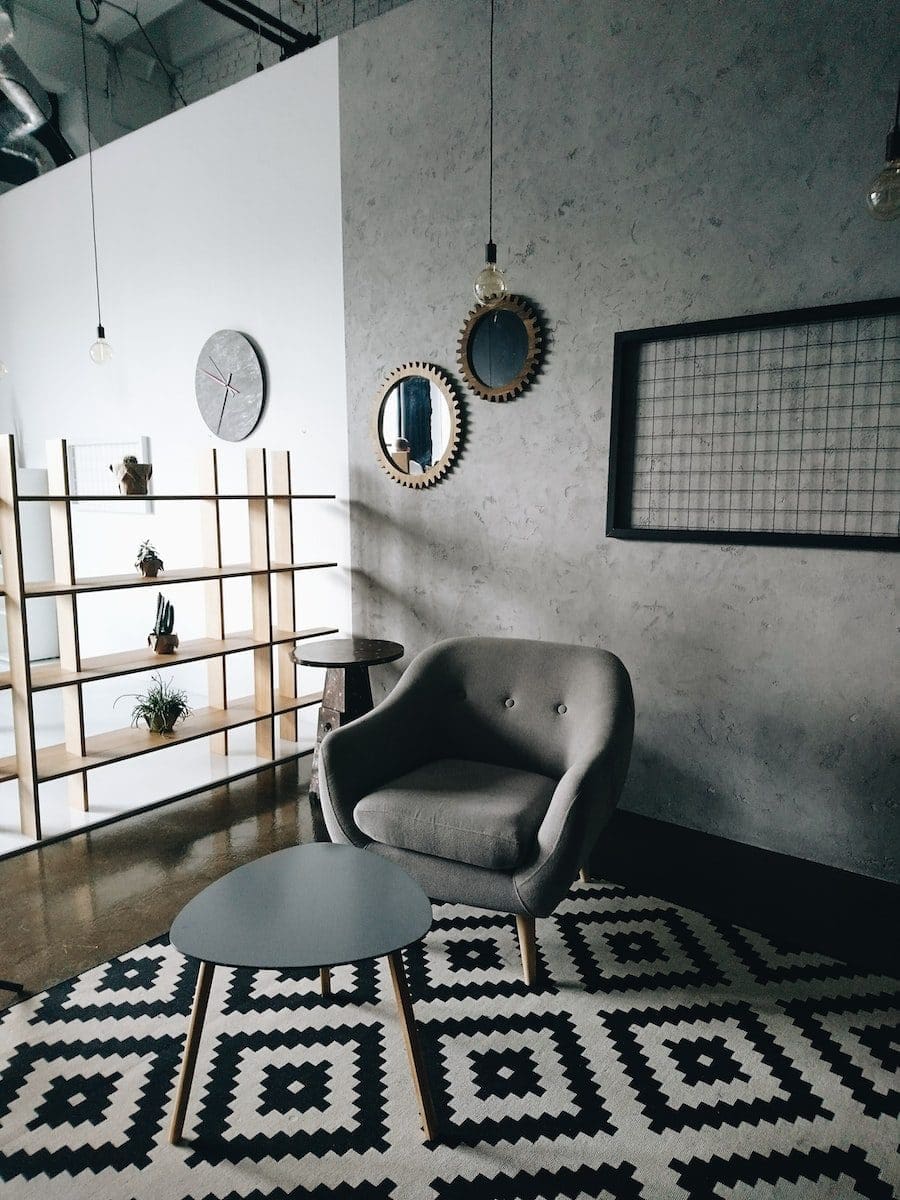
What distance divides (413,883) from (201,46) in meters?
6.01

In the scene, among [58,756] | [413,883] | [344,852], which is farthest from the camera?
[58,756]

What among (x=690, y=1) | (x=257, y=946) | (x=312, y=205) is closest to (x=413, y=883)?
(x=257, y=946)

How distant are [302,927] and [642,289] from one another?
2.48 metres

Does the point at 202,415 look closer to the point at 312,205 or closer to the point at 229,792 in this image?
the point at 312,205

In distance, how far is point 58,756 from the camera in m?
3.30

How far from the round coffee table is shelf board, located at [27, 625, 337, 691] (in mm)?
1529

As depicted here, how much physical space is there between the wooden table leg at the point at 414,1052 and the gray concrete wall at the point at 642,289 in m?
1.70

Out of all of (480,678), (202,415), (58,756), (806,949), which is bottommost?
(806,949)

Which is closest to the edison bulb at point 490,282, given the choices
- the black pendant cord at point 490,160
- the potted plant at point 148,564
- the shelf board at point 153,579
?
the black pendant cord at point 490,160

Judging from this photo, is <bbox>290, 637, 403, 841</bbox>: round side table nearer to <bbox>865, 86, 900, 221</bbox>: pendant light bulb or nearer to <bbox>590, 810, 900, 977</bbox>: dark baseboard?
<bbox>590, 810, 900, 977</bbox>: dark baseboard

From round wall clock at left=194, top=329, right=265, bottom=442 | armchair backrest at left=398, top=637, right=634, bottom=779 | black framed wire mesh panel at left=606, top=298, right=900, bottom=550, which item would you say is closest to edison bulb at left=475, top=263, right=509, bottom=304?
black framed wire mesh panel at left=606, top=298, right=900, bottom=550

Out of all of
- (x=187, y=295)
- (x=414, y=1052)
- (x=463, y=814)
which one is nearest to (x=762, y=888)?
(x=463, y=814)

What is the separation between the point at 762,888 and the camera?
275cm

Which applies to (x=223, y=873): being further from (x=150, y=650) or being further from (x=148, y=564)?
(x=148, y=564)
